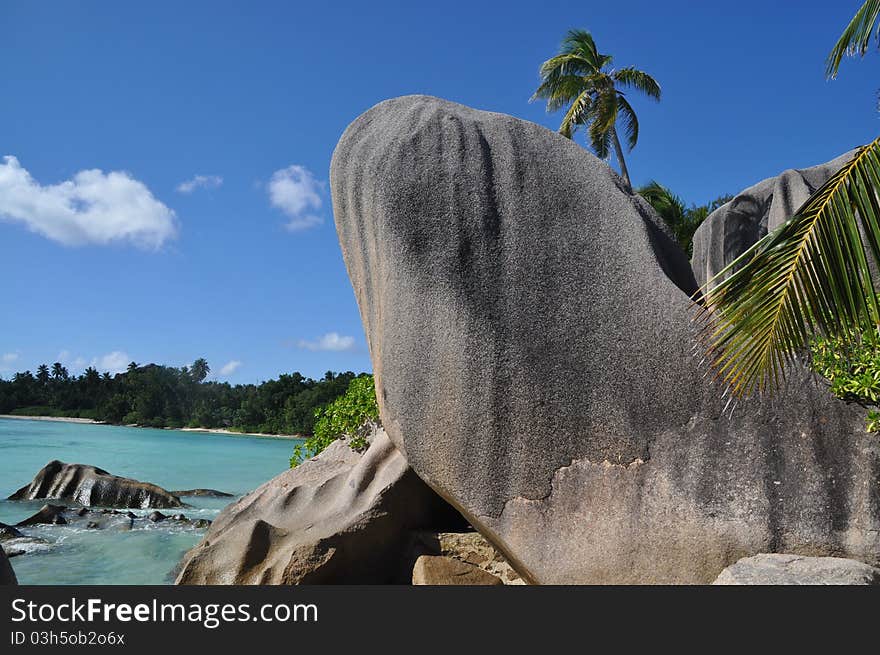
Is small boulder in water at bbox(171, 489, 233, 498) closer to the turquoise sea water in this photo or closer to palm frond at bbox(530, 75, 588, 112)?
the turquoise sea water

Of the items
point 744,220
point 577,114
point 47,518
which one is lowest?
point 47,518

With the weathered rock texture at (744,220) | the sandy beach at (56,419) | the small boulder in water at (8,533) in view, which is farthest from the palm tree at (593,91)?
the sandy beach at (56,419)

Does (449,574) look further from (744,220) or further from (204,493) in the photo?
(204,493)

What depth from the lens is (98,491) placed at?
13.2m

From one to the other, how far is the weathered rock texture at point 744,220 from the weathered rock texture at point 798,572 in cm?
644

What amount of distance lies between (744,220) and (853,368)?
6.88 metres

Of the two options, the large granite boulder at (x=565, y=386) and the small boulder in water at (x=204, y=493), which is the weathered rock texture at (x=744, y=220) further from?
the small boulder in water at (x=204, y=493)

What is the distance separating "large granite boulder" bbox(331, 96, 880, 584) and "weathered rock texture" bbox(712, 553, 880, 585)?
22 cm

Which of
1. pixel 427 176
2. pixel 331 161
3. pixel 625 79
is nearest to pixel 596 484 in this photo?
pixel 427 176

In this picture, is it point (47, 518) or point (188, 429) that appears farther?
point (188, 429)

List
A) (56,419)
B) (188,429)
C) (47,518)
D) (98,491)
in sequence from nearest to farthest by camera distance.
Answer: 1. (47,518)
2. (98,491)
3. (188,429)
4. (56,419)

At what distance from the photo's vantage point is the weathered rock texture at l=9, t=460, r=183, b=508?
1311 centimetres

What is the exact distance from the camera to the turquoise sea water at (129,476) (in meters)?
8.14

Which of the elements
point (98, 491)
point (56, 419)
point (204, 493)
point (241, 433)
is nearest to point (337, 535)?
point (98, 491)
